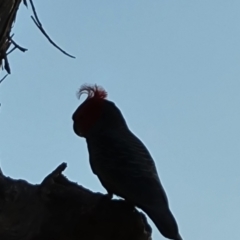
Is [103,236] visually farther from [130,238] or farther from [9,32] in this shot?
[9,32]

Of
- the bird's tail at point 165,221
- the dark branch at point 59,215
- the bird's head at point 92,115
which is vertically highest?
the bird's head at point 92,115

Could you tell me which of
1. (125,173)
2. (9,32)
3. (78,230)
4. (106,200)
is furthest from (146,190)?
(9,32)

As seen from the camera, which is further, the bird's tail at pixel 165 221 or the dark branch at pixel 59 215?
the bird's tail at pixel 165 221

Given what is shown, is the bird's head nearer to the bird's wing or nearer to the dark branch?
the bird's wing

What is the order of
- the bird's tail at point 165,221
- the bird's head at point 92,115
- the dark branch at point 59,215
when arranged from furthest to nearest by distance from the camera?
1. the bird's head at point 92,115
2. the bird's tail at point 165,221
3. the dark branch at point 59,215

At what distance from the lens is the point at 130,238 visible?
146 inches

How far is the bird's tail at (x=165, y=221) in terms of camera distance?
12.8 ft

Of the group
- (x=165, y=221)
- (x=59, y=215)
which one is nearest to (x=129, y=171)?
(x=165, y=221)

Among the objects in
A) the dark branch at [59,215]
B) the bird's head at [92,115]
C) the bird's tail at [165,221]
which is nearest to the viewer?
the dark branch at [59,215]

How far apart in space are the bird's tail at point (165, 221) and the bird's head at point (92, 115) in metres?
1.27

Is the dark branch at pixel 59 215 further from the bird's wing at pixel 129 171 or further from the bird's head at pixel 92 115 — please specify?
the bird's head at pixel 92 115

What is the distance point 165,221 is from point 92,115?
5.29ft

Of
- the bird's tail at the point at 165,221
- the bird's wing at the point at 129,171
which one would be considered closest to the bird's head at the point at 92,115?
the bird's wing at the point at 129,171

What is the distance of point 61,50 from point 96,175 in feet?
3.61
